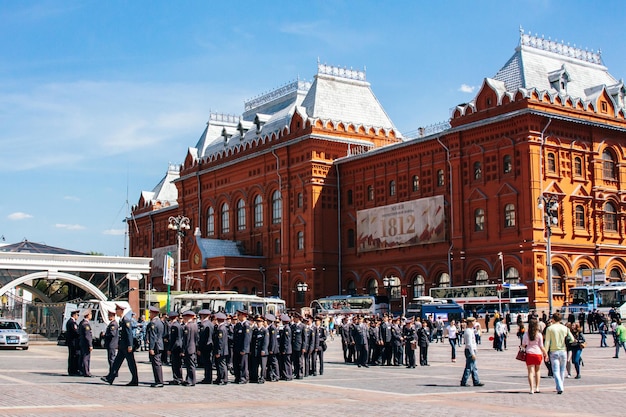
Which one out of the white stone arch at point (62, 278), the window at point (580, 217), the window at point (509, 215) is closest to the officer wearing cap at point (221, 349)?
the white stone arch at point (62, 278)

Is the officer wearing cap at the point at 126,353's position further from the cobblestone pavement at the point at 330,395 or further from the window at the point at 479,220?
the window at the point at 479,220

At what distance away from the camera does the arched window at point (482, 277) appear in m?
59.8

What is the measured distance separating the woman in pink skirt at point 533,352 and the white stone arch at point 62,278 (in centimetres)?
4012

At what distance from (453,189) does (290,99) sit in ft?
87.7

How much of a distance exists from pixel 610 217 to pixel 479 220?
917 cm

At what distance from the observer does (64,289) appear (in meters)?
66.9

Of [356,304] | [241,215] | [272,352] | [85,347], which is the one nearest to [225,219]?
[241,215]

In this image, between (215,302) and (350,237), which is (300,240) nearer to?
(350,237)

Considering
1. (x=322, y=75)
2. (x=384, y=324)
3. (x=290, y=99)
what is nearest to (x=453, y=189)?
(x=322, y=75)

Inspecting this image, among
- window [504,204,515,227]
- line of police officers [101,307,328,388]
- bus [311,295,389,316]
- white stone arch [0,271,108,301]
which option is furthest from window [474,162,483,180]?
line of police officers [101,307,328,388]

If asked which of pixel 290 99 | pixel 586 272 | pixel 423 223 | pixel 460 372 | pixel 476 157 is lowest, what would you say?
pixel 460 372

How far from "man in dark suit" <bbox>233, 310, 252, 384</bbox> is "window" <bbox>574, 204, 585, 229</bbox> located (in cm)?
4058

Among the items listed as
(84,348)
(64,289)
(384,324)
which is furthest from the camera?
(64,289)

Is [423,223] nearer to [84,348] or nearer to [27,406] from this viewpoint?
[84,348]
